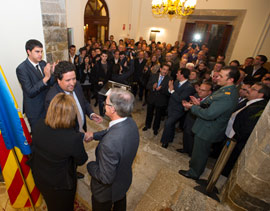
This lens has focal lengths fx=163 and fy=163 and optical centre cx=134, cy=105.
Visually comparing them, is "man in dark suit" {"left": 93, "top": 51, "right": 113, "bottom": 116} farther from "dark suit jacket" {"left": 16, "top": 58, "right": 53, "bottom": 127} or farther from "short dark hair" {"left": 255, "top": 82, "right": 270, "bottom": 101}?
"short dark hair" {"left": 255, "top": 82, "right": 270, "bottom": 101}

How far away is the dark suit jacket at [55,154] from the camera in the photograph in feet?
4.46

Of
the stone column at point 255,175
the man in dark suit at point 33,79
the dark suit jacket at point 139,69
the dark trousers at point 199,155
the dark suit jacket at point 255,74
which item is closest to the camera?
the stone column at point 255,175

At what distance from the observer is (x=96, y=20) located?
10008 millimetres

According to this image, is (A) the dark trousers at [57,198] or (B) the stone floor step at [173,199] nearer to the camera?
(A) the dark trousers at [57,198]

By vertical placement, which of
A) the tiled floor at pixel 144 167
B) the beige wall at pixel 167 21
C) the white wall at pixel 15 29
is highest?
the beige wall at pixel 167 21

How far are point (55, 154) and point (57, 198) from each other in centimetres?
66

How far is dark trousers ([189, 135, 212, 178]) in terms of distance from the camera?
2.54m

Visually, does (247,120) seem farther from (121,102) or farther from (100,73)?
(100,73)

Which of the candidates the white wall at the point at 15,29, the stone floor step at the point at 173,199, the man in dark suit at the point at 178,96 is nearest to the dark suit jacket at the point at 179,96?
the man in dark suit at the point at 178,96

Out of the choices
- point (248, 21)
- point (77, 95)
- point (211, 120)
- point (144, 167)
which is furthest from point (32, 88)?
point (248, 21)

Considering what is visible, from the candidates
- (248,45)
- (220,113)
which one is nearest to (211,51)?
(248,45)

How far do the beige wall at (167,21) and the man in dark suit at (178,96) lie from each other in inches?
276

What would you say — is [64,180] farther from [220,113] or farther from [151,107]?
[151,107]

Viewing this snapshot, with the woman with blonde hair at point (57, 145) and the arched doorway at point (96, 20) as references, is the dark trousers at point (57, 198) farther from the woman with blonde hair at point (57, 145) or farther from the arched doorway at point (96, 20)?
the arched doorway at point (96, 20)
